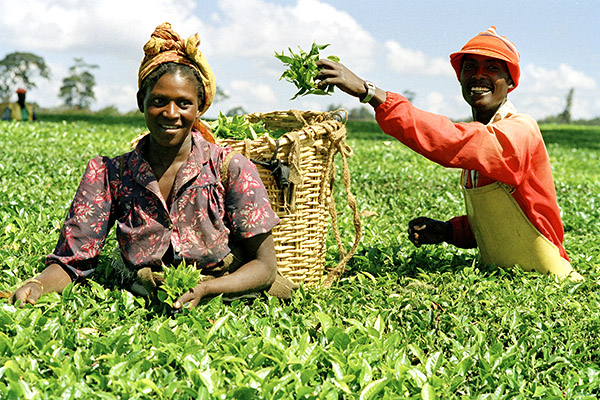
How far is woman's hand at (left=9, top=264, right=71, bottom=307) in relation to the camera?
116 inches

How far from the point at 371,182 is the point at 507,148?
12.9ft

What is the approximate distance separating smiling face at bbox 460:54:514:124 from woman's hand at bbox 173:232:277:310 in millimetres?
1517

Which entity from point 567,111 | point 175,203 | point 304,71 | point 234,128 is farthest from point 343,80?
point 567,111

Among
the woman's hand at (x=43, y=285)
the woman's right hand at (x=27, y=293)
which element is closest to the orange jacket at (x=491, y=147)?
the woman's hand at (x=43, y=285)

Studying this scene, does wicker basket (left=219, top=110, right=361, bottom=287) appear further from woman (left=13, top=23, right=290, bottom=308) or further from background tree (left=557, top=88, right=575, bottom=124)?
background tree (left=557, top=88, right=575, bottom=124)

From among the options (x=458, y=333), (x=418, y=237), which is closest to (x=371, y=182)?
(x=418, y=237)

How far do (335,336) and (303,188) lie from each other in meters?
1.00

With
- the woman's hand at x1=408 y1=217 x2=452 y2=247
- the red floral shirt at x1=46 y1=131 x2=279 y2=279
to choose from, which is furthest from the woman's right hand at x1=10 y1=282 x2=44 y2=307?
the woman's hand at x1=408 y1=217 x2=452 y2=247

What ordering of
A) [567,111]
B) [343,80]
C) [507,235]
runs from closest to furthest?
[343,80] < [507,235] < [567,111]

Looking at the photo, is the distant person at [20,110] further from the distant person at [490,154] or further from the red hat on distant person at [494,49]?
the red hat on distant person at [494,49]

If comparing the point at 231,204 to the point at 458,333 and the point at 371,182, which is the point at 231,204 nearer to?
the point at 458,333

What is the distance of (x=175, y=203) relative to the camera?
9.86 feet

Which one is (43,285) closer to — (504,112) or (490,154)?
Answer: (490,154)

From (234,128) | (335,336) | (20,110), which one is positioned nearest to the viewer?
(335,336)
